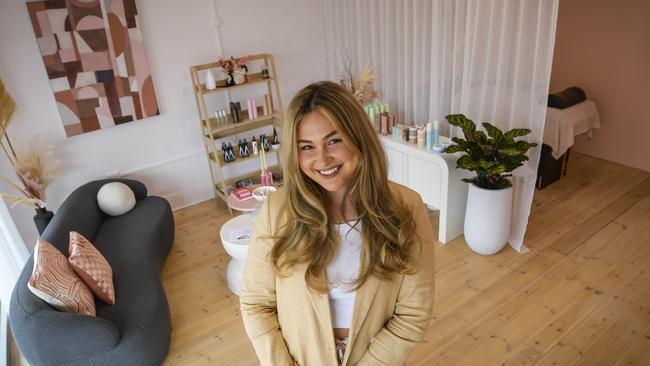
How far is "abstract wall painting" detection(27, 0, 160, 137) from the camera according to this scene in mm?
3318

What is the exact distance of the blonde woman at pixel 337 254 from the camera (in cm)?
119

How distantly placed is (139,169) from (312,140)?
10.8ft

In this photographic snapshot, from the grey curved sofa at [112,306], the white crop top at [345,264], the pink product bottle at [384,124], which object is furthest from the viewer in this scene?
the pink product bottle at [384,124]

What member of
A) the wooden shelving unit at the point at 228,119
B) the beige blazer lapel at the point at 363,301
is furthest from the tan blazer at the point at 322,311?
the wooden shelving unit at the point at 228,119

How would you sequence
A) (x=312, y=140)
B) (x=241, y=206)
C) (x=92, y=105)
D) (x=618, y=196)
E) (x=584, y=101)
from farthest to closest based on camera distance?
(x=584, y=101), (x=618, y=196), (x=92, y=105), (x=241, y=206), (x=312, y=140)

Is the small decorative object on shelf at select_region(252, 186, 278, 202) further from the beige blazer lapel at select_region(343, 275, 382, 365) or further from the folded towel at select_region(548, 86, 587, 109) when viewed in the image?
the folded towel at select_region(548, 86, 587, 109)

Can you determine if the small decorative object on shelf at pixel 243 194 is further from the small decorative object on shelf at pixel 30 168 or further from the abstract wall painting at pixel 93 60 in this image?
the small decorative object on shelf at pixel 30 168

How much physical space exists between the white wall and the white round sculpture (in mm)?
516

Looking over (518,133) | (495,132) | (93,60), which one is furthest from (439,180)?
(93,60)

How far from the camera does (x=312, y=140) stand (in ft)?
3.85

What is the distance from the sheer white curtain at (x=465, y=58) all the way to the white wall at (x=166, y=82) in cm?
65

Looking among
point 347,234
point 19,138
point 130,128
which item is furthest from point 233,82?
point 347,234

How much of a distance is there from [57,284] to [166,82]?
7.46ft

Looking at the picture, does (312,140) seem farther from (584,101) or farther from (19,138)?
(584,101)
